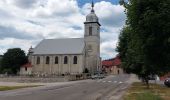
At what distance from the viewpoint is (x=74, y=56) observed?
147 meters

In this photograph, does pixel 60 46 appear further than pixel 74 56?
Yes

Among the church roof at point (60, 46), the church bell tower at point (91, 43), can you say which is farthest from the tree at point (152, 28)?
the church bell tower at point (91, 43)

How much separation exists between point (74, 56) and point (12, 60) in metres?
23.1

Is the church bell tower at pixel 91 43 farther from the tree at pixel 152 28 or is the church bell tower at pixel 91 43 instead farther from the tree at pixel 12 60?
the tree at pixel 152 28

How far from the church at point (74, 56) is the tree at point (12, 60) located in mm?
3045

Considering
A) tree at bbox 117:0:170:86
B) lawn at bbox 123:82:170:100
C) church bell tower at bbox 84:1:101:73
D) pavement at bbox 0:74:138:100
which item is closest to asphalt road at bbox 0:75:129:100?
pavement at bbox 0:74:138:100

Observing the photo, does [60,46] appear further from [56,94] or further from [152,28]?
→ [152,28]

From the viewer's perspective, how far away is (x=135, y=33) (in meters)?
20.5

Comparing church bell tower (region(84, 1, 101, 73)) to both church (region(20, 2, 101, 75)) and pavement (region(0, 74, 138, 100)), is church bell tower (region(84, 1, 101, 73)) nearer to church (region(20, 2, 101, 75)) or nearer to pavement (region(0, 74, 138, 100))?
church (region(20, 2, 101, 75))

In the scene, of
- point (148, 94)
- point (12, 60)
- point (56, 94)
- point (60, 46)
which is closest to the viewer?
point (148, 94)

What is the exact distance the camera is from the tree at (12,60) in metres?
148

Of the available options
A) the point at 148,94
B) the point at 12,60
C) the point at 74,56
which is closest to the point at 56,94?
the point at 148,94

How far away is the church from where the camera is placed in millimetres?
146000

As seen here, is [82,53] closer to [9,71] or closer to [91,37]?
[91,37]
